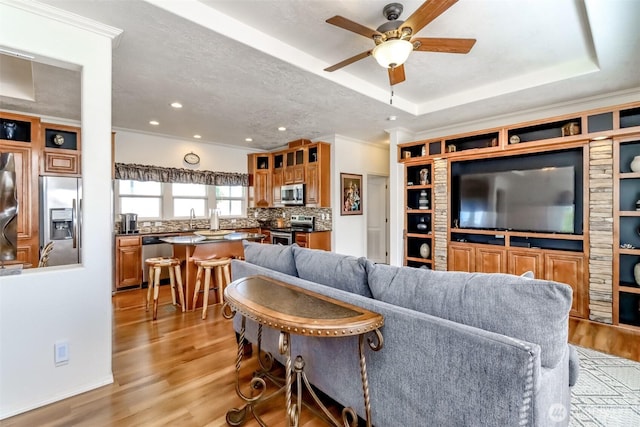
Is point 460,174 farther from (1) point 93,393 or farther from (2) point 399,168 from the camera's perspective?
(1) point 93,393

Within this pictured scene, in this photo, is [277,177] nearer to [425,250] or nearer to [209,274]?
[209,274]

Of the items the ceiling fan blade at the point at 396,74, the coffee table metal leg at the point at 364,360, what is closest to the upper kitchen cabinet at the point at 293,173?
the ceiling fan blade at the point at 396,74

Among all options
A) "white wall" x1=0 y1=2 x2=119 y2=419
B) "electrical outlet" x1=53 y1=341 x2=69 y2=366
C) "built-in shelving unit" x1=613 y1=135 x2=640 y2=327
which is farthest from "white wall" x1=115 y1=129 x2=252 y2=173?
"built-in shelving unit" x1=613 y1=135 x2=640 y2=327

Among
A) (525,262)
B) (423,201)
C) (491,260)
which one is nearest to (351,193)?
(423,201)

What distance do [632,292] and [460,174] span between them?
2.38 m

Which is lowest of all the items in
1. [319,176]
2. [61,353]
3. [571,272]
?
[61,353]

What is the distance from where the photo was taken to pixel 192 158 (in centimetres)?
582

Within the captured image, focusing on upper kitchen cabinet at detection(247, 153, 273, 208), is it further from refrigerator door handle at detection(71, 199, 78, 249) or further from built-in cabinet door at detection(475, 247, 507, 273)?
built-in cabinet door at detection(475, 247, 507, 273)

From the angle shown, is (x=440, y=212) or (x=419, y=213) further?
(x=419, y=213)

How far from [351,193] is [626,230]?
3.88m

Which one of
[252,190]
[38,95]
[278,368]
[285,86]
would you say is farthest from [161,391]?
[252,190]

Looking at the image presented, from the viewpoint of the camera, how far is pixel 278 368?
7.70 ft

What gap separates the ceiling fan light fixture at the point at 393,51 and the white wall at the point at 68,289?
2.08m

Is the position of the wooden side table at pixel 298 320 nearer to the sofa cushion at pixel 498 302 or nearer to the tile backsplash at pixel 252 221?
the sofa cushion at pixel 498 302
